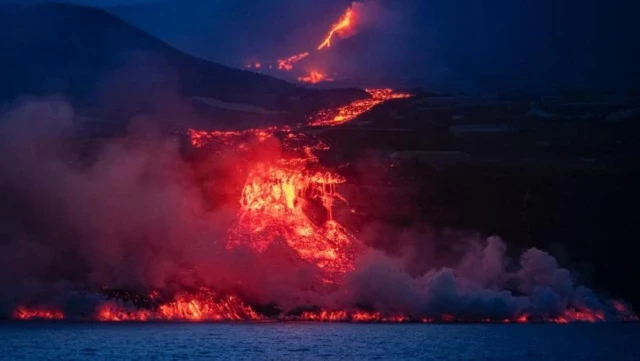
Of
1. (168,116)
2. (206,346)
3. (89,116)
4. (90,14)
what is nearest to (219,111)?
(168,116)

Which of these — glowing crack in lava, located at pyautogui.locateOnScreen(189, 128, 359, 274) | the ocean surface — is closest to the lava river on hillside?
glowing crack in lava, located at pyautogui.locateOnScreen(189, 128, 359, 274)

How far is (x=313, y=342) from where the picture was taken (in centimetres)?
8725

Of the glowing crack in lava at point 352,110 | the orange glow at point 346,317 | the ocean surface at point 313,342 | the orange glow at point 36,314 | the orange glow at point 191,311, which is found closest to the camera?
the ocean surface at point 313,342

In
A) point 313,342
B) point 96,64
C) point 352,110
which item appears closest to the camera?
point 313,342

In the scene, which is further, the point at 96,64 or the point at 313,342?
the point at 96,64

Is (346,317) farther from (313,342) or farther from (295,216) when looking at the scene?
(313,342)

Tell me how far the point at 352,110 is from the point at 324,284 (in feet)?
117

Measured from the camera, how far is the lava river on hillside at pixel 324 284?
97.0m

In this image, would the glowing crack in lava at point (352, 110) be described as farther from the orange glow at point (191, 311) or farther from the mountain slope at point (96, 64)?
the orange glow at point (191, 311)

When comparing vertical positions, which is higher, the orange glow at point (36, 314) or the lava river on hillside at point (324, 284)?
the lava river on hillside at point (324, 284)

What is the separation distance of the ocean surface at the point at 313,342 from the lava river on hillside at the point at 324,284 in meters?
1.50

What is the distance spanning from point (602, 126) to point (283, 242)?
141ft

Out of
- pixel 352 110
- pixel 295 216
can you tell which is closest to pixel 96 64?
pixel 352 110

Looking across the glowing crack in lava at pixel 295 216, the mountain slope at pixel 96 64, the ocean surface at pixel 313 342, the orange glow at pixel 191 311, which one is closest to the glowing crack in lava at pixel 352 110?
the mountain slope at pixel 96 64
